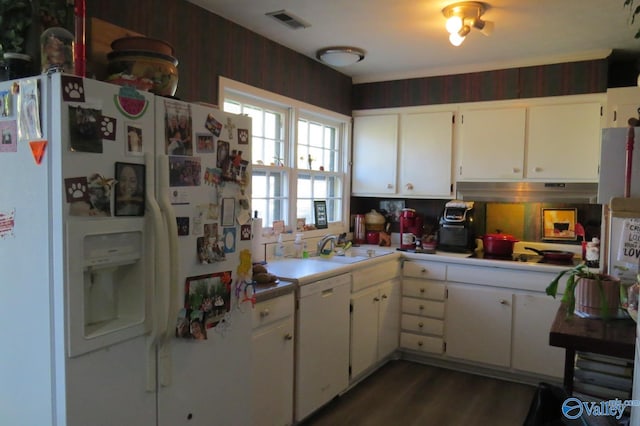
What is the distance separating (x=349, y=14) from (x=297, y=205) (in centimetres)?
149

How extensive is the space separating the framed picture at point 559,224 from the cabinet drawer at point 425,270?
0.92 metres

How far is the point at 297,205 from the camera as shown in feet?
12.1

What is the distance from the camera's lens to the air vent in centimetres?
276

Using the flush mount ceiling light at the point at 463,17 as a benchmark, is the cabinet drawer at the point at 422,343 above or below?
below

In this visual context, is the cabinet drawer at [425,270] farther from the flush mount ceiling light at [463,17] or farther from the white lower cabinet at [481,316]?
the flush mount ceiling light at [463,17]

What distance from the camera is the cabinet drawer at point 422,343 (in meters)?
3.71

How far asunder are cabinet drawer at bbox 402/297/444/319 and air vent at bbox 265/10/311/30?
7.28 ft

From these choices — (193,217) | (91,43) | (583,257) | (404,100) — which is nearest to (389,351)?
(583,257)

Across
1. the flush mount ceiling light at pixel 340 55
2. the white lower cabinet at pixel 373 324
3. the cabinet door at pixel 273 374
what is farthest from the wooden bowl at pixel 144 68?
the white lower cabinet at pixel 373 324

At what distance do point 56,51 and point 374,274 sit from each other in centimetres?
249

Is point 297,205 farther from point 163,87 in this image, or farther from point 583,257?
point 583,257

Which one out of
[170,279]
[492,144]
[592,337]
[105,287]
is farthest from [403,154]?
[105,287]

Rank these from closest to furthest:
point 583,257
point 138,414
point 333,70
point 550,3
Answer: point 138,414 < point 550,3 < point 583,257 < point 333,70

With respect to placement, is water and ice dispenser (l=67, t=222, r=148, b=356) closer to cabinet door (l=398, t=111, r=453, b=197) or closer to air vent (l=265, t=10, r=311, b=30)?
air vent (l=265, t=10, r=311, b=30)
